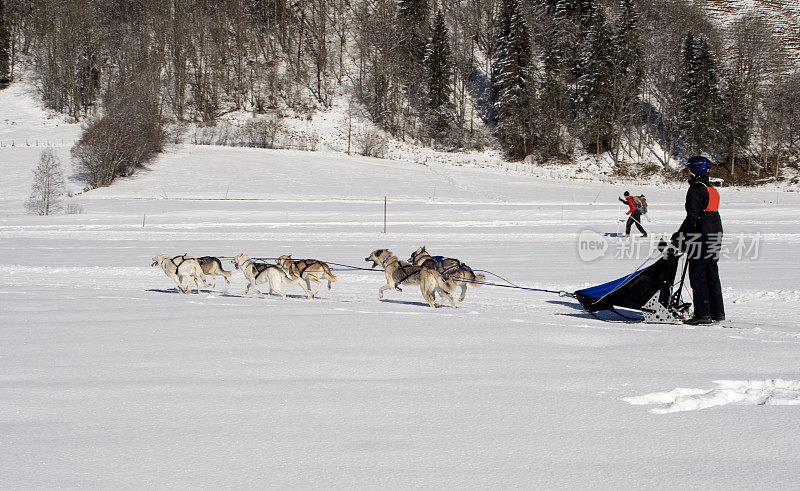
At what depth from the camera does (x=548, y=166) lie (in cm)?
5453

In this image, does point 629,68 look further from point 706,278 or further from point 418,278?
point 706,278

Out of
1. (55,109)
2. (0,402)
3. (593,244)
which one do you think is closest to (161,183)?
(55,109)

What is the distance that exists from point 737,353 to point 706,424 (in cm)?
172

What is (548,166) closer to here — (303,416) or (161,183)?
(161,183)

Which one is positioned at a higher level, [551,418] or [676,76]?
[676,76]

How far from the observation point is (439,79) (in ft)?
196

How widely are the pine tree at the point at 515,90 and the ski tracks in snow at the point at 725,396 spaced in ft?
177

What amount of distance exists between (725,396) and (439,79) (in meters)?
59.3

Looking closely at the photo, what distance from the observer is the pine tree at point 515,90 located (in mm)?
55750

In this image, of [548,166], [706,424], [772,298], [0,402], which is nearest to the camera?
[706,424]

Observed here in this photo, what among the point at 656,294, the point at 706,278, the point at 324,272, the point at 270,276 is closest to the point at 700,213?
the point at 706,278

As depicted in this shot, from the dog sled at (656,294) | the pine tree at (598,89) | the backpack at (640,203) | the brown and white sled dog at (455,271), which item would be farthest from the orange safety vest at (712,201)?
the pine tree at (598,89)

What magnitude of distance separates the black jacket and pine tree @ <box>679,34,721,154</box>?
5192cm

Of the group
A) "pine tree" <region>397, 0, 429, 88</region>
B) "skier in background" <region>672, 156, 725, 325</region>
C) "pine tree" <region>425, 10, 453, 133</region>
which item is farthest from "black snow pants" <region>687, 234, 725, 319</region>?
"pine tree" <region>397, 0, 429, 88</region>
